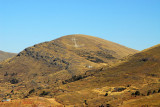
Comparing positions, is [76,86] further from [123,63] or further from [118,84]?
[123,63]

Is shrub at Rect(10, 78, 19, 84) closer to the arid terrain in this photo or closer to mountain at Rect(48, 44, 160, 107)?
the arid terrain

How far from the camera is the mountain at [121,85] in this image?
7282 cm

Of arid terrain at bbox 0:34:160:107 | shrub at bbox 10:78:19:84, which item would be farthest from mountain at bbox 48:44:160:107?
shrub at bbox 10:78:19:84

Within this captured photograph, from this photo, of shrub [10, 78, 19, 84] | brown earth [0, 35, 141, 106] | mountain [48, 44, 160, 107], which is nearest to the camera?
mountain [48, 44, 160, 107]

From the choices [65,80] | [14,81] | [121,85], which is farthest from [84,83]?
[14,81]

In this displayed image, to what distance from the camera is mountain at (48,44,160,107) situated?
239 ft

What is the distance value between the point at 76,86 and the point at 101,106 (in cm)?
4200

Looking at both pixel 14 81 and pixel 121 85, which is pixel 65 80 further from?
pixel 14 81

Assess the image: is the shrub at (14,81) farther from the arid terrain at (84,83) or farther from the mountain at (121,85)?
the mountain at (121,85)

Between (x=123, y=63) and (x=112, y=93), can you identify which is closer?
(x=112, y=93)

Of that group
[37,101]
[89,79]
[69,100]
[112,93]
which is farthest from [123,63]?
[37,101]

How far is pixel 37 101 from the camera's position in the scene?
75875 millimetres

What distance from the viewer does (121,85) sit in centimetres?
9550

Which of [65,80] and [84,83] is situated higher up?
[65,80]
